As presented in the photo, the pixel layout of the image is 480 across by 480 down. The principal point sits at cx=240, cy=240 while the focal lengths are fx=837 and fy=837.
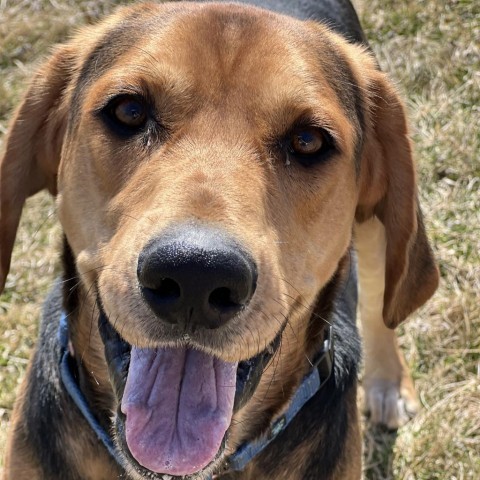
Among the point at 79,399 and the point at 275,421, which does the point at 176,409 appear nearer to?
the point at 79,399

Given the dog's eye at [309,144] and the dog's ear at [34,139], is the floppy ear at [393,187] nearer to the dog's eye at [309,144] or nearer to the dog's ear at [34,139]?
the dog's eye at [309,144]

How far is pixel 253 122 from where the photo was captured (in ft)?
10.5

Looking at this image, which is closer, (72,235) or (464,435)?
(72,235)

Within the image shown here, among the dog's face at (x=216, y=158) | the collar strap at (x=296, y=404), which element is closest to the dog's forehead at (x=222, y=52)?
the dog's face at (x=216, y=158)

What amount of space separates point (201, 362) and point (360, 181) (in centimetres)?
117

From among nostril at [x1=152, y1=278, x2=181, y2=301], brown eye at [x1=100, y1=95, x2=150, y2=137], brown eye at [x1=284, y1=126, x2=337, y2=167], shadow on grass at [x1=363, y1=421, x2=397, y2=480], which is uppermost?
brown eye at [x1=100, y1=95, x2=150, y2=137]

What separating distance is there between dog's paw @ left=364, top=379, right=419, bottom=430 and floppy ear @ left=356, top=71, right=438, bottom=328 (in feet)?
5.56

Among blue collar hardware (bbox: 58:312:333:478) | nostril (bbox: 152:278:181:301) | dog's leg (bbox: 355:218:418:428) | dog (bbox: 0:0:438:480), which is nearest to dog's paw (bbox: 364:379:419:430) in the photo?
dog's leg (bbox: 355:218:418:428)

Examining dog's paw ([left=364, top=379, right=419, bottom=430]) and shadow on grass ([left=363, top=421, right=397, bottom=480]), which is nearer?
shadow on grass ([left=363, top=421, right=397, bottom=480])

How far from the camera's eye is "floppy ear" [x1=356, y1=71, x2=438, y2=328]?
148 inches

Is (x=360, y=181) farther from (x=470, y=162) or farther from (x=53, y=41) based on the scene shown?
(x=53, y=41)

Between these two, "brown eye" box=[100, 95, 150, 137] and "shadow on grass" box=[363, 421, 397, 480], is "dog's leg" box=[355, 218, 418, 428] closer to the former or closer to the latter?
"shadow on grass" box=[363, 421, 397, 480]

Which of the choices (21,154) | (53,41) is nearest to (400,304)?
(21,154)

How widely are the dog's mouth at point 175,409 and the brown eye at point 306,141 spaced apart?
88 centimetres
